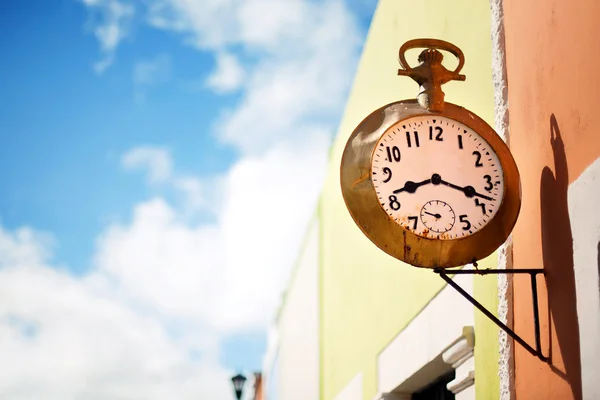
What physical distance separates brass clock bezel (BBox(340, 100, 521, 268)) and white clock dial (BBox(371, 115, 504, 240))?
2 centimetres

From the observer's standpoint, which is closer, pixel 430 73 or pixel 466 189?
pixel 466 189

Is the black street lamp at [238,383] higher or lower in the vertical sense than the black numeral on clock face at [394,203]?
higher

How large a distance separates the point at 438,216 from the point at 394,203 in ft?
0.57

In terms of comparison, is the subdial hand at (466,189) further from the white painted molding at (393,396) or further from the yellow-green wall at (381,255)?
the white painted molding at (393,396)

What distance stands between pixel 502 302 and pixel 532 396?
1.62 ft

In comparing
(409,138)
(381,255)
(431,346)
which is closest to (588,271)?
(409,138)

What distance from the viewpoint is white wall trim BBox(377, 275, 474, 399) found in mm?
4262

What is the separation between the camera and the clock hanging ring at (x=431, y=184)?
3.16 metres

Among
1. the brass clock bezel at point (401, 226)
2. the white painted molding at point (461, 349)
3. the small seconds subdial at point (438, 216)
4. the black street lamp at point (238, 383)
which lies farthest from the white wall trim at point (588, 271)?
the black street lamp at point (238, 383)

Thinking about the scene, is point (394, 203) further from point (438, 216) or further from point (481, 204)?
point (481, 204)

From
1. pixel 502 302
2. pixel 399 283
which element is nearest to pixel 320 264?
pixel 399 283

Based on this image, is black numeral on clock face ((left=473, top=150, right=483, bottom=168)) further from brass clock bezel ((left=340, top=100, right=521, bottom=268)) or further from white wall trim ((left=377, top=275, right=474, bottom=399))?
white wall trim ((left=377, top=275, right=474, bottom=399))

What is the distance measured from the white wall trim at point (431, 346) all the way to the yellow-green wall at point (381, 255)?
0.11m

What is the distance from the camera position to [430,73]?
3.40 metres
